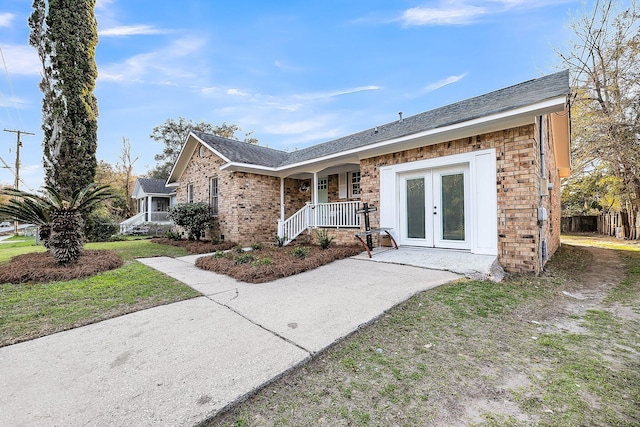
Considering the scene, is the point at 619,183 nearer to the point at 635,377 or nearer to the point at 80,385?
the point at 635,377

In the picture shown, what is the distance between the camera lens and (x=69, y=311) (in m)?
3.60

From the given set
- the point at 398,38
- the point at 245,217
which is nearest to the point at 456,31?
the point at 398,38

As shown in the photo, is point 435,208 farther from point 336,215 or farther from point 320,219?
point 320,219

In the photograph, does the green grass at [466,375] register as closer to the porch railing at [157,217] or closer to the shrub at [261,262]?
the shrub at [261,262]

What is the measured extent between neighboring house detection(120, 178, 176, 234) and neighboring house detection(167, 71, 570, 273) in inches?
491

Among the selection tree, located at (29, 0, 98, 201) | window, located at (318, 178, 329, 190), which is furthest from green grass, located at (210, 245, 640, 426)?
tree, located at (29, 0, 98, 201)

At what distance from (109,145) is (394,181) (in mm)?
31373

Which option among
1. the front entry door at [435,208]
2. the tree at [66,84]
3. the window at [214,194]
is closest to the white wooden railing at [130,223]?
the tree at [66,84]

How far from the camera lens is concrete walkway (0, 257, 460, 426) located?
1805mm

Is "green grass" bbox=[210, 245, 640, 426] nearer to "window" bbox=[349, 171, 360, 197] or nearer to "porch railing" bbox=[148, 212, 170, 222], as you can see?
"window" bbox=[349, 171, 360, 197]

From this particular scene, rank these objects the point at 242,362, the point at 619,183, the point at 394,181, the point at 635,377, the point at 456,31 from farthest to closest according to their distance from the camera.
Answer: the point at 619,183 → the point at 456,31 → the point at 394,181 → the point at 242,362 → the point at 635,377

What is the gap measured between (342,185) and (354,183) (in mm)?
562

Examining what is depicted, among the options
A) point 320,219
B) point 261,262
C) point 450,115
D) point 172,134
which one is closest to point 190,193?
point 320,219

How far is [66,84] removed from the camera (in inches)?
372
